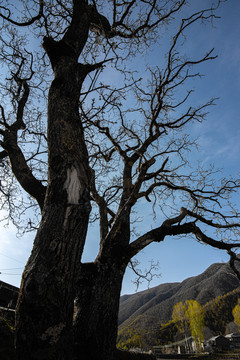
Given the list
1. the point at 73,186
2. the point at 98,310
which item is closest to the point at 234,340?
the point at 98,310

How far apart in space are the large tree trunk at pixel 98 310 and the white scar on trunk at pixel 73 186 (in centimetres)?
139

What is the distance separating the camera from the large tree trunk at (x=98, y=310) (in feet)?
7.74

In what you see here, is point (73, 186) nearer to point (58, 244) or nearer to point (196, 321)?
point (58, 244)

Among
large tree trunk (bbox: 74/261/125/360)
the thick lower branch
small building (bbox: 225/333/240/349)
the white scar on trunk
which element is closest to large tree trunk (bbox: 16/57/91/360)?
the white scar on trunk

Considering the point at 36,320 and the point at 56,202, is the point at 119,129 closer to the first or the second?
the point at 56,202

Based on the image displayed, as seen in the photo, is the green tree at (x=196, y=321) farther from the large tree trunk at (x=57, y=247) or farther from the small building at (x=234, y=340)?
the large tree trunk at (x=57, y=247)

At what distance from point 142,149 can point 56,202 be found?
3.63 metres

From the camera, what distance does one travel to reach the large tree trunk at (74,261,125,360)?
7.74 feet

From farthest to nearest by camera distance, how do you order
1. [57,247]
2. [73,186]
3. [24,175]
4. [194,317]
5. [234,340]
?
1. [194,317]
2. [234,340]
3. [24,175]
4. [73,186]
5. [57,247]

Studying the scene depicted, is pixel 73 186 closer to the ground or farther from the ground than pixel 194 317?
farther from the ground

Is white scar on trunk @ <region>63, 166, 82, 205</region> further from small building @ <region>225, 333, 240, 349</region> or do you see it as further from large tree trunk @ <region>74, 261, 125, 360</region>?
small building @ <region>225, 333, 240, 349</region>

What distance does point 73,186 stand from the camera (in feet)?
7.48

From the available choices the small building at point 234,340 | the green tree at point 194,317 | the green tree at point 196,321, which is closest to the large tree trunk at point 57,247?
the green tree at point 194,317

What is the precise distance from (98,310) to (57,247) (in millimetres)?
1347
